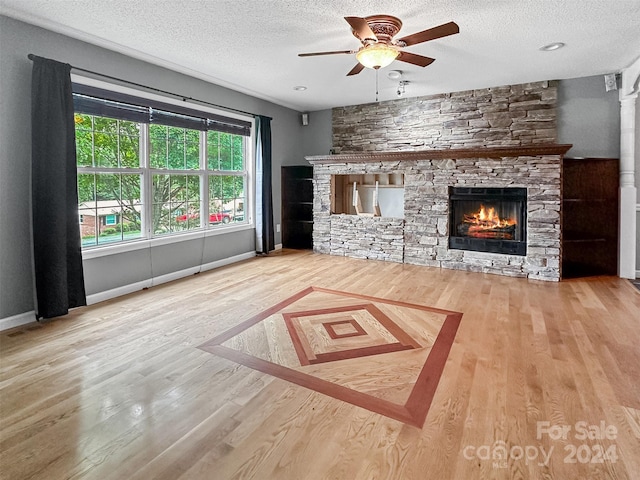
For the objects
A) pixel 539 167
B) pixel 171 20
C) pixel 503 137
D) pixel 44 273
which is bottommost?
pixel 44 273

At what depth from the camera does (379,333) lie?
3043 millimetres

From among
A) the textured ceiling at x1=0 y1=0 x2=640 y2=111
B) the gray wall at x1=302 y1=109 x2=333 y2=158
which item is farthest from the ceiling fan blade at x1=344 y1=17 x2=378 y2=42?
the gray wall at x1=302 y1=109 x2=333 y2=158

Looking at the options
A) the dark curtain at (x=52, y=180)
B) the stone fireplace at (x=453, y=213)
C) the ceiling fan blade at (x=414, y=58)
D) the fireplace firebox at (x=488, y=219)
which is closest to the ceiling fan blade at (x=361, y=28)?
the ceiling fan blade at (x=414, y=58)

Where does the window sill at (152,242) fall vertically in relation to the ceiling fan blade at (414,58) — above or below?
below

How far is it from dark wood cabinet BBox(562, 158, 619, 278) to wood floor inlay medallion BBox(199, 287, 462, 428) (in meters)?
2.80

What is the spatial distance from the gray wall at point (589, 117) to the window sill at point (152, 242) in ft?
15.8

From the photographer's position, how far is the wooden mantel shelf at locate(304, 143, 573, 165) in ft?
15.2

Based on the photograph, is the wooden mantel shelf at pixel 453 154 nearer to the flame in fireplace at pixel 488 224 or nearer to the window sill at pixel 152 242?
the flame in fireplace at pixel 488 224

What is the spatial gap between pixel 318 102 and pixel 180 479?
5885 millimetres

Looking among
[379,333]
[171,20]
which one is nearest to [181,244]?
[171,20]

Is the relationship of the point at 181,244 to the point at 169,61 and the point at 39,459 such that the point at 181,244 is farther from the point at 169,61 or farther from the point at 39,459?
the point at 39,459

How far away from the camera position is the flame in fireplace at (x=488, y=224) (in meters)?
5.14

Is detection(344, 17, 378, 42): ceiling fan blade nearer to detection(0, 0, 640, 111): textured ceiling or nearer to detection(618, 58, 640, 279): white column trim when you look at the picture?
detection(0, 0, 640, 111): textured ceiling

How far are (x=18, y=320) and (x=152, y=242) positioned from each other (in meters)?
1.51
